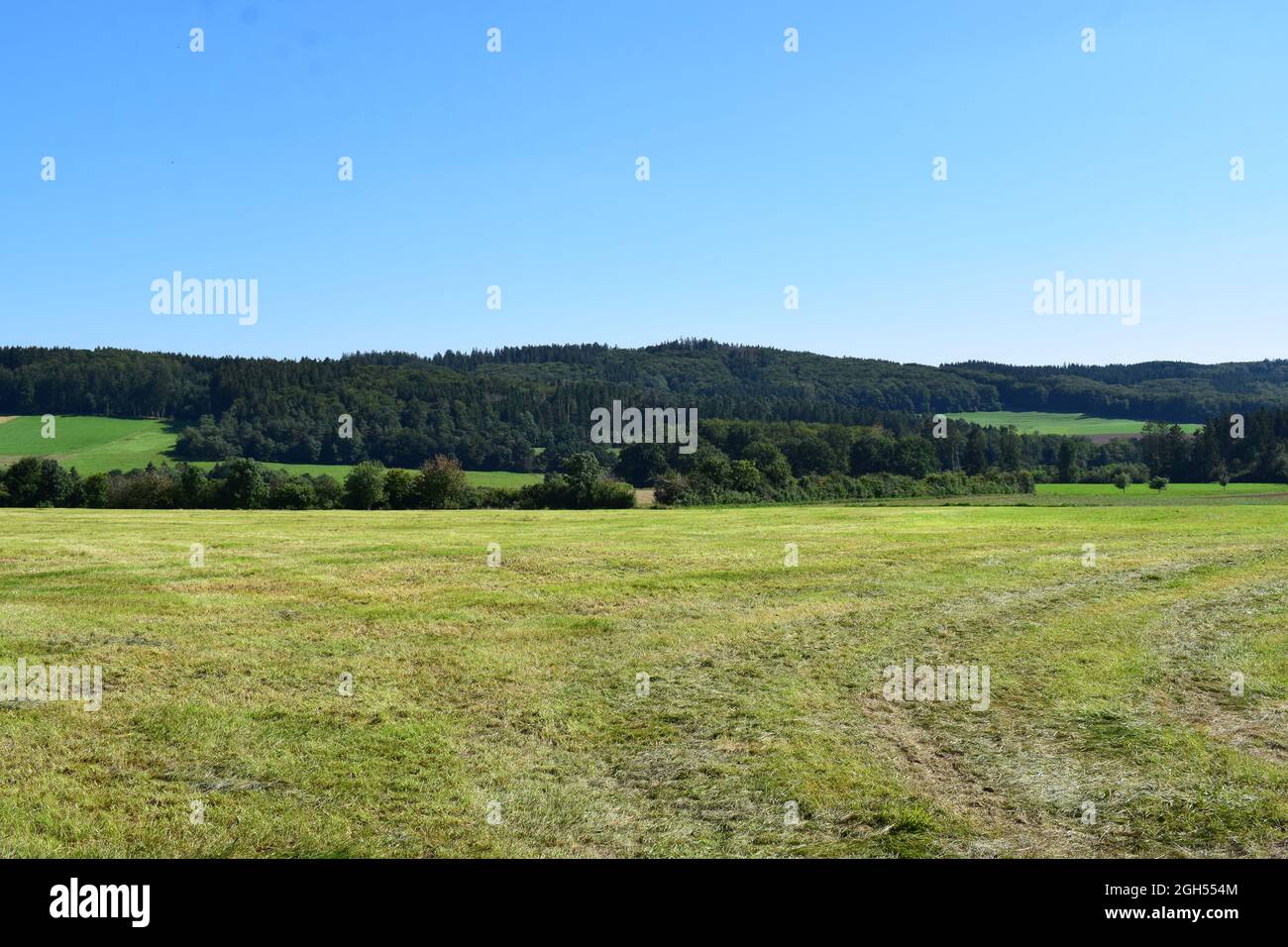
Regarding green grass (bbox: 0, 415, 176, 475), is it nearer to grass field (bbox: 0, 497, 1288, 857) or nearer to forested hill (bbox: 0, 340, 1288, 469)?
forested hill (bbox: 0, 340, 1288, 469)

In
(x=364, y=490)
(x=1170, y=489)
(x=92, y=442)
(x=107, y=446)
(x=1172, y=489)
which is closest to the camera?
(x=364, y=490)

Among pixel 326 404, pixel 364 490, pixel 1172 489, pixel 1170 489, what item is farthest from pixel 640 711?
Answer: pixel 326 404

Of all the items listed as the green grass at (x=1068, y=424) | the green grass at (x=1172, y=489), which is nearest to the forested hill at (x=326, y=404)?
the green grass at (x=1068, y=424)

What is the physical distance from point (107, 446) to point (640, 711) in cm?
12938

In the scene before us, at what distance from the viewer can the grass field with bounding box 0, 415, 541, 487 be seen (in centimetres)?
10812

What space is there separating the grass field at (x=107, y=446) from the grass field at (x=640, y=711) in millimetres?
76597

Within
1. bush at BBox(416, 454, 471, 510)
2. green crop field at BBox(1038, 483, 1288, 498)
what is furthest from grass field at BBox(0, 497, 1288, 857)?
green crop field at BBox(1038, 483, 1288, 498)

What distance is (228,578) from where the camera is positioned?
2606 cm

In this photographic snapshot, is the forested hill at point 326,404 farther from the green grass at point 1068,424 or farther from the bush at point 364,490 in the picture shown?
the bush at point 364,490

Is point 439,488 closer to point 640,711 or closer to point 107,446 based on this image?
point 640,711

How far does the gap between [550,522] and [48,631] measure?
3327 centimetres

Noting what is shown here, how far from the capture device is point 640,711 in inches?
559
